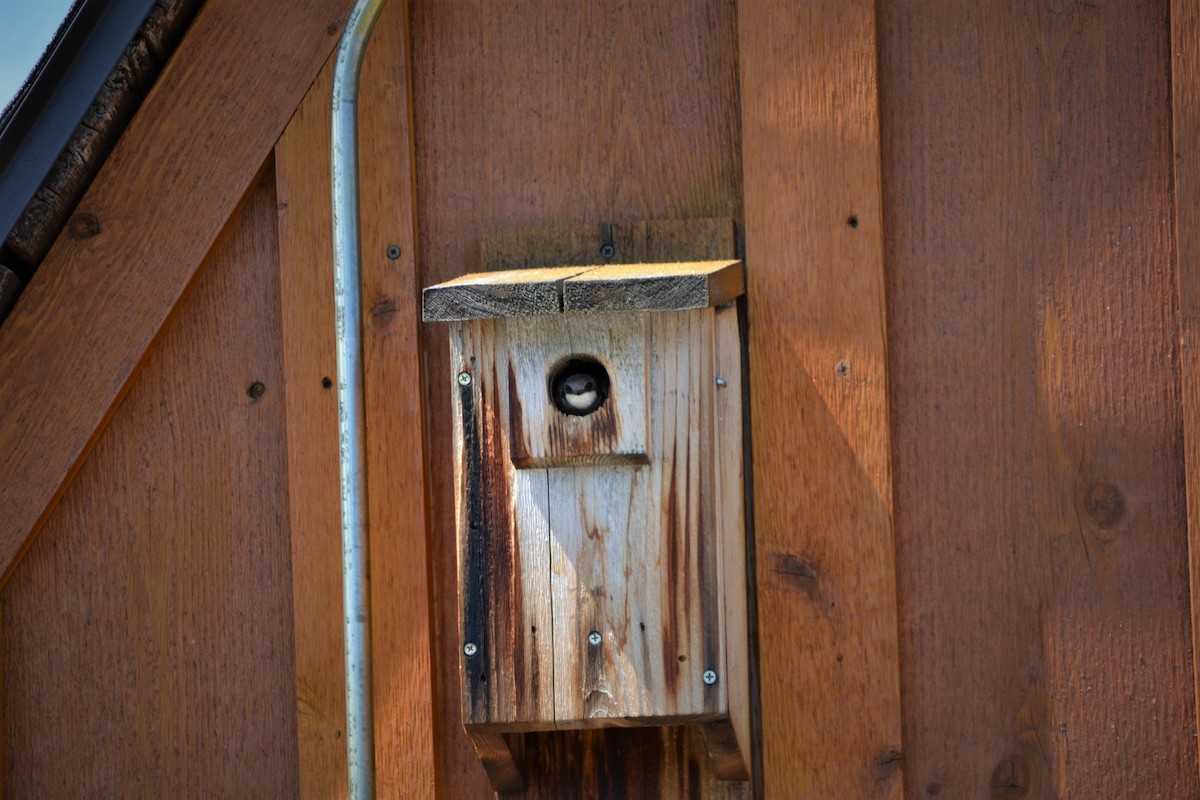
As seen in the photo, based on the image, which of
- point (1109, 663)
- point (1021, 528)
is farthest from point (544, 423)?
point (1109, 663)

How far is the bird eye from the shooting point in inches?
69.0

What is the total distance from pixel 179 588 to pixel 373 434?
42cm

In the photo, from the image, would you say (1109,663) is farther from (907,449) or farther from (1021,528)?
(907,449)

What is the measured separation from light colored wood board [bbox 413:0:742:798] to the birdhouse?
0.90 ft

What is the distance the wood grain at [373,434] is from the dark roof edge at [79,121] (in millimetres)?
264

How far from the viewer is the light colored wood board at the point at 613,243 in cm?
198

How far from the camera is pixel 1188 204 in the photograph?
1.88 meters

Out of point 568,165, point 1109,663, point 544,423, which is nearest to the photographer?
point 544,423

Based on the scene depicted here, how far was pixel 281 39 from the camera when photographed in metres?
2.11

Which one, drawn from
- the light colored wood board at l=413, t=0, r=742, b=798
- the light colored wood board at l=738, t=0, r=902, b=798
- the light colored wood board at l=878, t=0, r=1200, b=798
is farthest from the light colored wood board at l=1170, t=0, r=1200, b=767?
the light colored wood board at l=413, t=0, r=742, b=798

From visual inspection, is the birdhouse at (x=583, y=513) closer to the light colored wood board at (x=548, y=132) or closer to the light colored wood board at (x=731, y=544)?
the light colored wood board at (x=731, y=544)

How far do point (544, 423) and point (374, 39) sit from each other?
752 millimetres

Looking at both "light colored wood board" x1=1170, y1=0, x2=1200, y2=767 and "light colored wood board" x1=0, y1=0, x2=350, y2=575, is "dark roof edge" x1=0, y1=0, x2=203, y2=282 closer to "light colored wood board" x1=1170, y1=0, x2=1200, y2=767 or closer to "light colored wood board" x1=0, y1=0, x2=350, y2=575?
"light colored wood board" x1=0, y1=0, x2=350, y2=575

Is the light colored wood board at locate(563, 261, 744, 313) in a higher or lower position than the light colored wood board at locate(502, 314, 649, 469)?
higher
